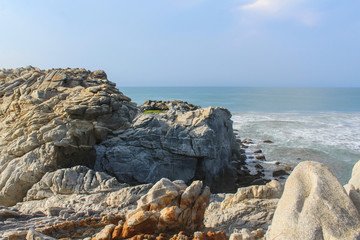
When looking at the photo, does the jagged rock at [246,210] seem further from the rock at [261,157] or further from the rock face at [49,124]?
the rock at [261,157]

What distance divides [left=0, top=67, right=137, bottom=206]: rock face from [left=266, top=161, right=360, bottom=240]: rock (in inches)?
713

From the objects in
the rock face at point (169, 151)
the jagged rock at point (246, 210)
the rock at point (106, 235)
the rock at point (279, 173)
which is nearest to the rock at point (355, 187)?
the jagged rock at point (246, 210)

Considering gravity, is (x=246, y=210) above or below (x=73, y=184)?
above

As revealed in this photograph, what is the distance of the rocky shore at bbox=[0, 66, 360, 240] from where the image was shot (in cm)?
753

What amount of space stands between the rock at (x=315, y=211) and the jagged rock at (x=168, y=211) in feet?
11.3

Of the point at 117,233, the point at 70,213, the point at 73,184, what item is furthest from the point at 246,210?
the point at 73,184

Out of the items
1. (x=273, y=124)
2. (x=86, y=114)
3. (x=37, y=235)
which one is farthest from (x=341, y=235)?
(x=273, y=124)

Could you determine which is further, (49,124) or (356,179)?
(49,124)

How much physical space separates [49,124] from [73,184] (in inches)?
319

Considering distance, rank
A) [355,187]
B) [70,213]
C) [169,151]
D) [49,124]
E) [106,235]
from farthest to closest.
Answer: [169,151], [49,124], [70,213], [106,235], [355,187]

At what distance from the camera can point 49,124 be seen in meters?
22.3

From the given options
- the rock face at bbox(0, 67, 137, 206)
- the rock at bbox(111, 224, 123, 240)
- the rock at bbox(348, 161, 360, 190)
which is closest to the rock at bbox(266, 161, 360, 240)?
the rock at bbox(348, 161, 360, 190)

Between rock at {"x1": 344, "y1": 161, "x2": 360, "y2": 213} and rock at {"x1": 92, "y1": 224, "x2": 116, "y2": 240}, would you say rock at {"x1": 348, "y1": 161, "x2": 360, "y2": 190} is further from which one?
rock at {"x1": 92, "y1": 224, "x2": 116, "y2": 240}

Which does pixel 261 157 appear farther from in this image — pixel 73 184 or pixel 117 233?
pixel 117 233
